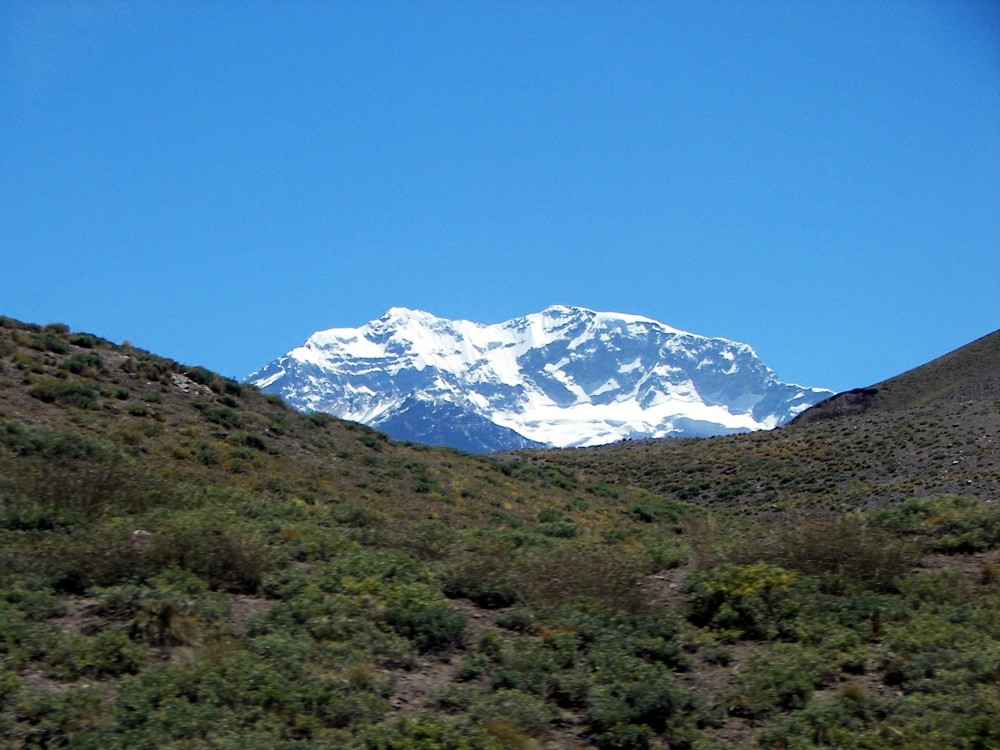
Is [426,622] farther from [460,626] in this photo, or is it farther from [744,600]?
[744,600]

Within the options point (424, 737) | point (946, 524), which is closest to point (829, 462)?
point (946, 524)

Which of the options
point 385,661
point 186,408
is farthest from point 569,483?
point 385,661

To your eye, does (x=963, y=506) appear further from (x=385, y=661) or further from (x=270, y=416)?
(x=270, y=416)

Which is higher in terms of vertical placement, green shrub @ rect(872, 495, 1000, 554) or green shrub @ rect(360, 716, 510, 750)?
green shrub @ rect(872, 495, 1000, 554)

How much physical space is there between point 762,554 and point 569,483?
29.4 m

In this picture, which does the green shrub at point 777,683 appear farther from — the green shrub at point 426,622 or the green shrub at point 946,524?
the green shrub at point 946,524

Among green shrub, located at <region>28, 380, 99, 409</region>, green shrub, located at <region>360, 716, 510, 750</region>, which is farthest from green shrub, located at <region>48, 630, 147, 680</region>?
green shrub, located at <region>28, 380, 99, 409</region>

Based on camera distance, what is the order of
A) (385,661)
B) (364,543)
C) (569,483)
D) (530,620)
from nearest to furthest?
(385,661), (530,620), (364,543), (569,483)

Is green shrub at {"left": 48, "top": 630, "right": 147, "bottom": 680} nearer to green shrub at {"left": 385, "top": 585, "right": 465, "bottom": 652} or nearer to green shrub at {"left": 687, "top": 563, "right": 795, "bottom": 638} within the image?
green shrub at {"left": 385, "top": 585, "right": 465, "bottom": 652}

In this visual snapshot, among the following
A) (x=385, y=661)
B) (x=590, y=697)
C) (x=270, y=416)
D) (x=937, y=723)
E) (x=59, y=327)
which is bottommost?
(x=937, y=723)

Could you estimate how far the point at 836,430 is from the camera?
206ft

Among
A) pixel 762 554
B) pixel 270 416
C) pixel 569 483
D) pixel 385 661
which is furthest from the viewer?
pixel 569 483

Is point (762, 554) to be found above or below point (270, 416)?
below

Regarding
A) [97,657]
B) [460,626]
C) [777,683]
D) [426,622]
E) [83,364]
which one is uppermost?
[83,364]
